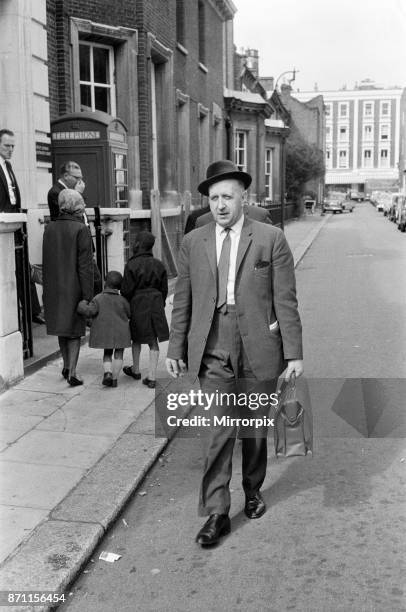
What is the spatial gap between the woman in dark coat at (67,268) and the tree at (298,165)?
4226cm

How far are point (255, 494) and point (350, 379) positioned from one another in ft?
10.7

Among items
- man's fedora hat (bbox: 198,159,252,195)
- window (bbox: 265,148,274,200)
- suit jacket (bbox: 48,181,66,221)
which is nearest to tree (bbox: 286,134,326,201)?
window (bbox: 265,148,274,200)

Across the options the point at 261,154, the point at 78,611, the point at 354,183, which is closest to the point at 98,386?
the point at 78,611

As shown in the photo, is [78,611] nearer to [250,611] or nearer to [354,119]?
[250,611]

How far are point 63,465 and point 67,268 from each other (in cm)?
227

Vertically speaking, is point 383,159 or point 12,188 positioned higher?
point 383,159

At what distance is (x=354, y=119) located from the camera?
421ft

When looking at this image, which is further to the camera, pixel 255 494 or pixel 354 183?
pixel 354 183

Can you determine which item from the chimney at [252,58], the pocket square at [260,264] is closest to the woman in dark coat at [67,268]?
the pocket square at [260,264]

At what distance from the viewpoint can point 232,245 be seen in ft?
12.8

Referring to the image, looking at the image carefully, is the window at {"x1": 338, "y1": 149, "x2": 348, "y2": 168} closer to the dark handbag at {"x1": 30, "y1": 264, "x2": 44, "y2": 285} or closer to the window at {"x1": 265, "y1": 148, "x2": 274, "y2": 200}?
the window at {"x1": 265, "y1": 148, "x2": 274, "y2": 200}

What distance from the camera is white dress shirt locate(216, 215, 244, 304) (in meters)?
3.88

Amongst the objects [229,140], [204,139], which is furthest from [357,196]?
[204,139]

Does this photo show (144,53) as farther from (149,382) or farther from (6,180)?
(149,382)
